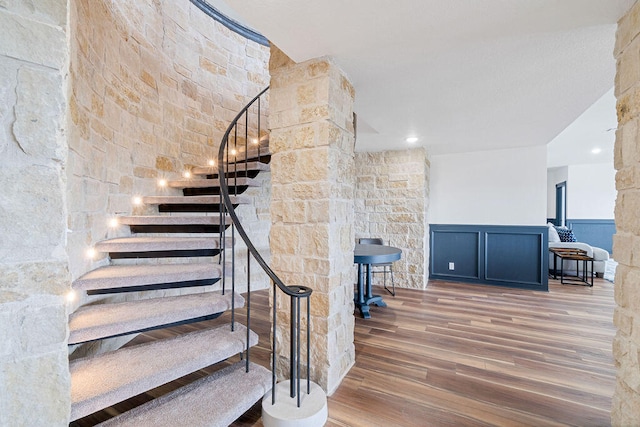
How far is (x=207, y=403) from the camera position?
1.43 m

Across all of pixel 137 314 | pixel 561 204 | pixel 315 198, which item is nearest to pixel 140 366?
pixel 137 314

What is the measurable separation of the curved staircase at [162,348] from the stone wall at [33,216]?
1.66ft

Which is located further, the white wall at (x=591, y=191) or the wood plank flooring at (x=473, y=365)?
the white wall at (x=591, y=191)

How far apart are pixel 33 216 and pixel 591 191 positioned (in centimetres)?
968

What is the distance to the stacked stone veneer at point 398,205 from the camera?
443 centimetres

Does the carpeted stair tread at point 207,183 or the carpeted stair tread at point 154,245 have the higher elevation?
the carpeted stair tread at point 207,183

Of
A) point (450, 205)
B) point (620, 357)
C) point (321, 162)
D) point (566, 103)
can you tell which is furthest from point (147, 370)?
point (450, 205)

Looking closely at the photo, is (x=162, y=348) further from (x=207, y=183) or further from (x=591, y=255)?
(x=591, y=255)

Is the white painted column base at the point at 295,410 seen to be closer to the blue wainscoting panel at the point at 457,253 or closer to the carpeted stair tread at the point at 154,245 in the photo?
the carpeted stair tread at the point at 154,245

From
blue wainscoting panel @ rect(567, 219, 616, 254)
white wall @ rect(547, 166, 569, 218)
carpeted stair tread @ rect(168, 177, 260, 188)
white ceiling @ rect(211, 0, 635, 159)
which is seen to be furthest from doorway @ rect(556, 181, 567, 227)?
carpeted stair tread @ rect(168, 177, 260, 188)

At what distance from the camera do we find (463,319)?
314 cm

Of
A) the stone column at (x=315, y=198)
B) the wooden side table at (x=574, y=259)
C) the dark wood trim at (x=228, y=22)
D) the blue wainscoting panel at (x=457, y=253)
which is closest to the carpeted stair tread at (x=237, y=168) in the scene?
the stone column at (x=315, y=198)

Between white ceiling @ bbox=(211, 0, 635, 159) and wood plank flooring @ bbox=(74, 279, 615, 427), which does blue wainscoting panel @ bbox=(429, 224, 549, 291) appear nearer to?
wood plank flooring @ bbox=(74, 279, 615, 427)

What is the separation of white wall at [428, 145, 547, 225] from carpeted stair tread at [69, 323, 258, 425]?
4.26 meters
